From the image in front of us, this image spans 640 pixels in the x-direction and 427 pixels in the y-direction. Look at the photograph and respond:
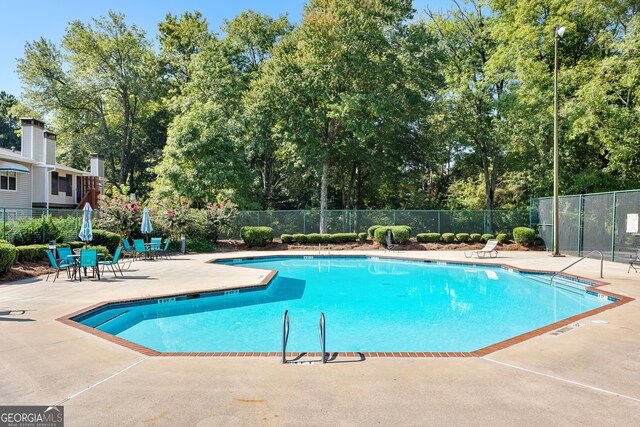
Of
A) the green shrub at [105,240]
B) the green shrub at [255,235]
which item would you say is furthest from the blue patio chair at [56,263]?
the green shrub at [255,235]

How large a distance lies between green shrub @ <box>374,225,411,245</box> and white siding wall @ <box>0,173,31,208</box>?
64.2 ft

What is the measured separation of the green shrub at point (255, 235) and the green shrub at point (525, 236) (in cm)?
1313

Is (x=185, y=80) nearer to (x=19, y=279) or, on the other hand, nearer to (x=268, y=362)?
(x=19, y=279)

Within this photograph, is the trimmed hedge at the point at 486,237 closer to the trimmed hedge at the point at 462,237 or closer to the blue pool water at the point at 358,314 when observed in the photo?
the trimmed hedge at the point at 462,237

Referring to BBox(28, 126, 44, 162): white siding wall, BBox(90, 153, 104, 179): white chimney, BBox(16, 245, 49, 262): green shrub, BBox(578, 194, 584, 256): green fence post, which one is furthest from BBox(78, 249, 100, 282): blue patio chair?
BBox(90, 153, 104, 179): white chimney

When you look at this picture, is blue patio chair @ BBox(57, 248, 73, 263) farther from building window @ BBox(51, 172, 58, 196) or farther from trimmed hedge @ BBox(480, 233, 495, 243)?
trimmed hedge @ BBox(480, 233, 495, 243)

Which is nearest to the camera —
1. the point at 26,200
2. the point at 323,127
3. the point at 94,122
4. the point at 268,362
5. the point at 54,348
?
the point at 268,362

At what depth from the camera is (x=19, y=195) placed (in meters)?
21.4

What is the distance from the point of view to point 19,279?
10.1 m

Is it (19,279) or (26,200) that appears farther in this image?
(26,200)

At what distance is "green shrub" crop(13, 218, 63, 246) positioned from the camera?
12633 mm

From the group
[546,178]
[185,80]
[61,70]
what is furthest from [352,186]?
[61,70]

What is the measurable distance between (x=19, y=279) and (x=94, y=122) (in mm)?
29559

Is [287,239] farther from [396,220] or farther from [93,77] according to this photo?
[93,77]
